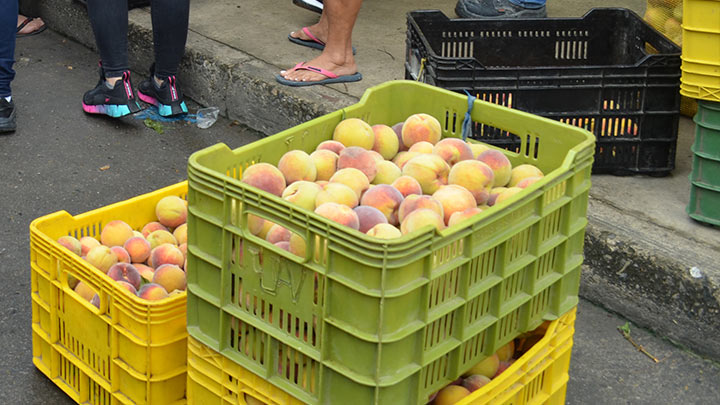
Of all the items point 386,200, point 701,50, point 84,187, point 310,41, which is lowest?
point 84,187

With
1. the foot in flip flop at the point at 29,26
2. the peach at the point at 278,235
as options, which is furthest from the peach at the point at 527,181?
the foot in flip flop at the point at 29,26

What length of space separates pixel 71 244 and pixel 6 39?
2129mm

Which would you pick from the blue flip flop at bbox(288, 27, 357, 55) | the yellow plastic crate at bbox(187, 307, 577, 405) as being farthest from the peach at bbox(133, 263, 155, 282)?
the blue flip flop at bbox(288, 27, 357, 55)

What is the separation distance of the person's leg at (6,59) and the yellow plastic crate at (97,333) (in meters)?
1.84

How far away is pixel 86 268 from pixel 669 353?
1813mm

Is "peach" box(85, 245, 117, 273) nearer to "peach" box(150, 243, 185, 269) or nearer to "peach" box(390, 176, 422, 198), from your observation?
"peach" box(150, 243, 185, 269)

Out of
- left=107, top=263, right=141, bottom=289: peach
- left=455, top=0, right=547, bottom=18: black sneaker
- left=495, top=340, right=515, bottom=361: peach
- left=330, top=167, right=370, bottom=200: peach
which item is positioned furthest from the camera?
left=455, top=0, right=547, bottom=18: black sneaker

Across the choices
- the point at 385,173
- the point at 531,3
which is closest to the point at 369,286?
the point at 385,173

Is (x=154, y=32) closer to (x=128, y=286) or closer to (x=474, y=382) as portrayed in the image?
(x=128, y=286)

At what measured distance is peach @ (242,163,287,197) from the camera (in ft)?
7.11

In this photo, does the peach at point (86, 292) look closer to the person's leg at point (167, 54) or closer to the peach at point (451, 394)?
the peach at point (451, 394)

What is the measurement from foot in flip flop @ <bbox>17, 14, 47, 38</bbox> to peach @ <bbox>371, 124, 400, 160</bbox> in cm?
384

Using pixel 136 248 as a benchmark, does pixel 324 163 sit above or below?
above

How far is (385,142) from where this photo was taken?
2.54 m
